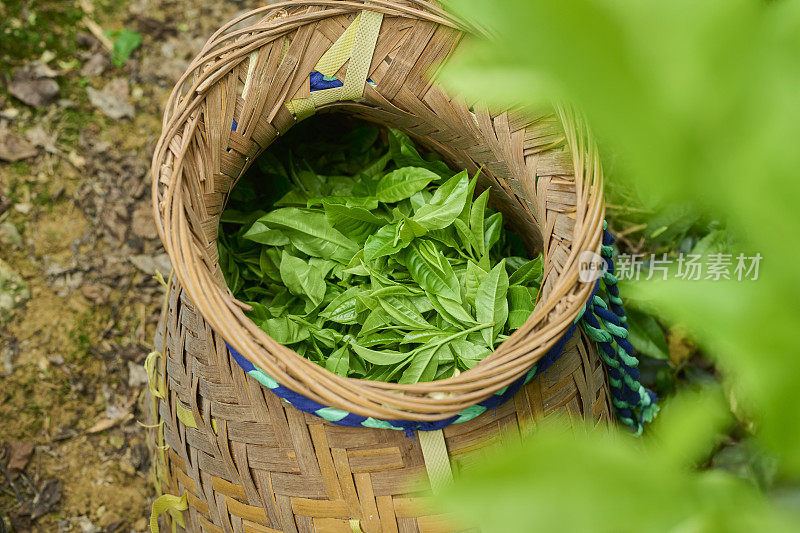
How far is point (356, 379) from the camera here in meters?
0.58

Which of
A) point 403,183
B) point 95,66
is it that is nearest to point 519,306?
point 403,183

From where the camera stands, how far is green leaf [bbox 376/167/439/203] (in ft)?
2.87

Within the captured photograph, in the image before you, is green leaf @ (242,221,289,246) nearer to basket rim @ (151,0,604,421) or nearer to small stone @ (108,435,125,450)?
basket rim @ (151,0,604,421)

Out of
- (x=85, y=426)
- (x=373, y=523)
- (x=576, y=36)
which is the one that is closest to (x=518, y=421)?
(x=373, y=523)

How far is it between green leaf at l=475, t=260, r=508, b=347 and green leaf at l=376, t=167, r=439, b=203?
17 cm

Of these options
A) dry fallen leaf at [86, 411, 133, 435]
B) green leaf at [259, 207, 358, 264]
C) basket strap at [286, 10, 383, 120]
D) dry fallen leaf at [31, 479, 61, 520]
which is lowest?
dry fallen leaf at [31, 479, 61, 520]

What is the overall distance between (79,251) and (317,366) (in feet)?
3.01

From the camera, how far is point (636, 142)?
0.13 meters

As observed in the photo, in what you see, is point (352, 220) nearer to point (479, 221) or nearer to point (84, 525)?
point (479, 221)

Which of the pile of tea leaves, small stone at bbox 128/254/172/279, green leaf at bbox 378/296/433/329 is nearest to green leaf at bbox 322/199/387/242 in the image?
the pile of tea leaves

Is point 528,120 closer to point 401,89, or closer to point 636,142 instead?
point 401,89

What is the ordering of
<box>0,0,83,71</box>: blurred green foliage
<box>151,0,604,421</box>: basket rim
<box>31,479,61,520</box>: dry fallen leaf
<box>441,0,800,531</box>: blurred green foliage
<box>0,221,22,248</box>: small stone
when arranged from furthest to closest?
1. <box>0,0,83,71</box>: blurred green foliage
2. <box>0,221,22,248</box>: small stone
3. <box>31,479,61,520</box>: dry fallen leaf
4. <box>151,0,604,421</box>: basket rim
5. <box>441,0,800,531</box>: blurred green foliage

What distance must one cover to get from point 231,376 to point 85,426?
66 centimetres

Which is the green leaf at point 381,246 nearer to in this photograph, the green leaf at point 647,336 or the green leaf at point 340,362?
the green leaf at point 340,362
